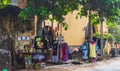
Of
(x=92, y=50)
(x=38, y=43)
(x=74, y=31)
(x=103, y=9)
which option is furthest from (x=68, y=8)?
(x=74, y=31)

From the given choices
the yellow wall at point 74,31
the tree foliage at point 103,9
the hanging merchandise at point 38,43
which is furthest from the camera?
the yellow wall at point 74,31

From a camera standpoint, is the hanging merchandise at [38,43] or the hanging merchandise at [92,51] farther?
the hanging merchandise at [92,51]

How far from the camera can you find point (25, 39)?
59.5 ft

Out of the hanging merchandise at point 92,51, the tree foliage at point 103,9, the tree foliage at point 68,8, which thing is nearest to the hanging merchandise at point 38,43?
the tree foliage at point 68,8

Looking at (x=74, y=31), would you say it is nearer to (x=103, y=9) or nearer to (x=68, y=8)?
(x=103, y=9)

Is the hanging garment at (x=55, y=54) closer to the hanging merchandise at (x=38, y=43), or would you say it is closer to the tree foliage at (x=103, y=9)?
the hanging merchandise at (x=38, y=43)

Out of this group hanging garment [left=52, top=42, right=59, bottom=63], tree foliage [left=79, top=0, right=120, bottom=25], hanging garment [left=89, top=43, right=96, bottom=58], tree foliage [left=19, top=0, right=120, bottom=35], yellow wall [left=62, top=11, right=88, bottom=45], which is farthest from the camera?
yellow wall [left=62, top=11, right=88, bottom=45]

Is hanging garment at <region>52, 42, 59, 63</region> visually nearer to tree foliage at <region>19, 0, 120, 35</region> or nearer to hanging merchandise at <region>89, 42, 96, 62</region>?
tree foliage at <region>19, 0, 120, 35</region>

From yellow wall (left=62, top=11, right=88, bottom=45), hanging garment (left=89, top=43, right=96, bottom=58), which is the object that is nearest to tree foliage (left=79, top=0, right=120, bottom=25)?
hanging garment (left=89, top=43, right=96, bottom=58)

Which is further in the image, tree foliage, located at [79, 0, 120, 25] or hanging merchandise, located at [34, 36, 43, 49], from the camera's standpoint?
hanging merchandise, located at [34, 36, 43, 49]

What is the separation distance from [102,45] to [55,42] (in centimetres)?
780

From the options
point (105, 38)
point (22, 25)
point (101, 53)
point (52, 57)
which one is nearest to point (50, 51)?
point (52, 57)

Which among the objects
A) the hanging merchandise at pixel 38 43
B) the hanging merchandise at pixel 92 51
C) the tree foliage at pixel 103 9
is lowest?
the hanging merchandise at pixel 92 51

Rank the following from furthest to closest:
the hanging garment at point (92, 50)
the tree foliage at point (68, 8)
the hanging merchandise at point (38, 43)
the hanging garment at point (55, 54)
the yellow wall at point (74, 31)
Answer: the yellow wall at point (74, 31) < the hanging garment at point (92, 50) < the hanging garment at point (55, 54) < the hanging merchandise at point (38, 43) < the tree foliage at point (68, 8)
